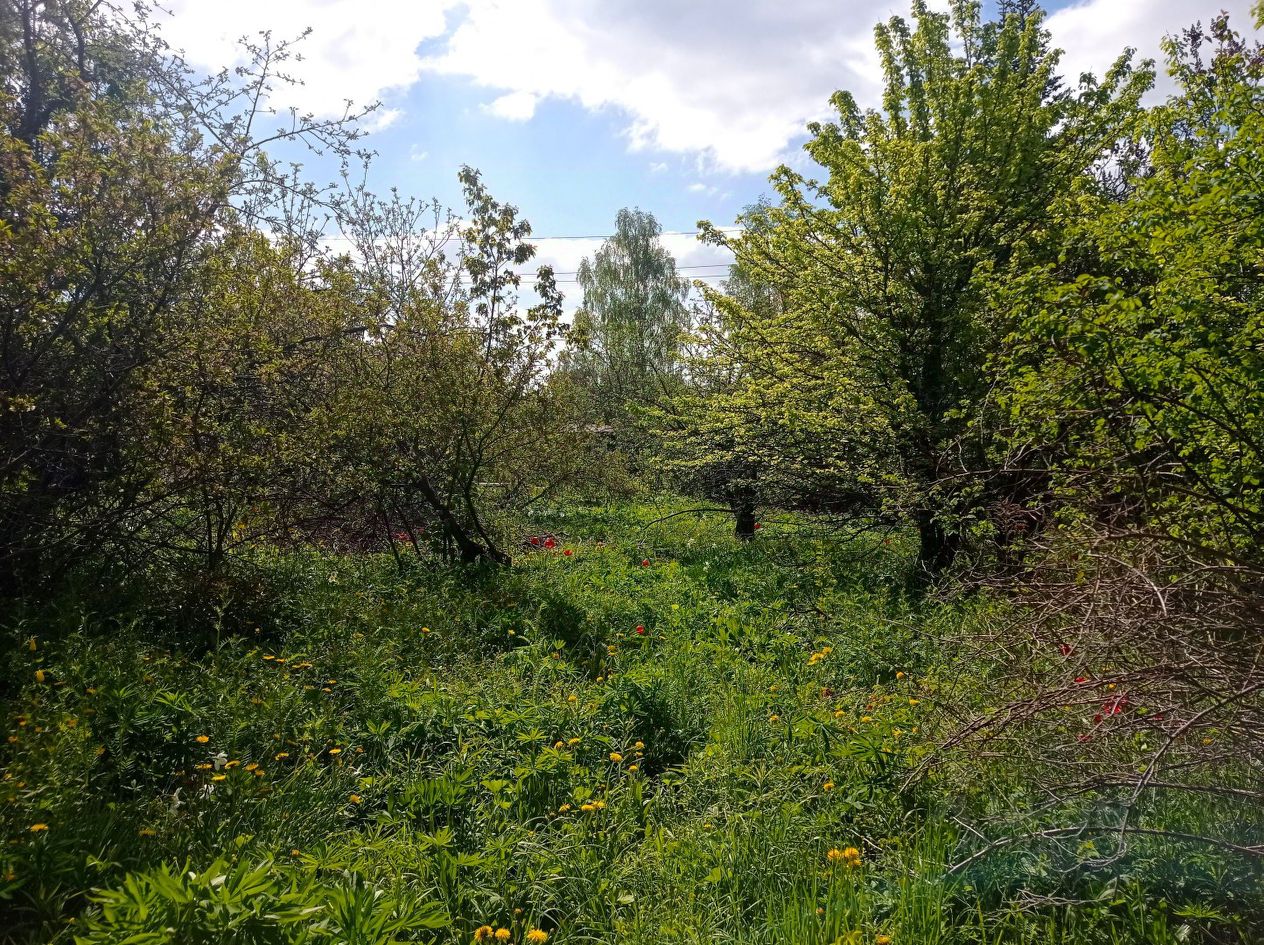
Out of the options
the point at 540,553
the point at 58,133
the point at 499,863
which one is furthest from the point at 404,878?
the point at 540,553

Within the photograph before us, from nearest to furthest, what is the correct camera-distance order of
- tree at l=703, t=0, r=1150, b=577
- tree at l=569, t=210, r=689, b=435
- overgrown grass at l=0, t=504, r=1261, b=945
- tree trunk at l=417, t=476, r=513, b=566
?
overgrown grass at l=0, t=504, r=1261, b=945 → tree at l=703, t=0, r=1150, b=577 → tree trunk at l=417, t=476, r=513, b=566 → tree at l=569, t=210, r=689, b=435

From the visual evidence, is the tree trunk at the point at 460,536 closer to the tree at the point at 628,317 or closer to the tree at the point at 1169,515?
the tree at the point at 1169,515

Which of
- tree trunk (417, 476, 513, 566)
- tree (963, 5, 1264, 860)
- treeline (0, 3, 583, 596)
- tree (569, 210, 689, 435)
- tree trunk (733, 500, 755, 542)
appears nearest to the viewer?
tree (963, 5, 1264, 860)

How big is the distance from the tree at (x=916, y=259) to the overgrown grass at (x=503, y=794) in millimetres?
2240

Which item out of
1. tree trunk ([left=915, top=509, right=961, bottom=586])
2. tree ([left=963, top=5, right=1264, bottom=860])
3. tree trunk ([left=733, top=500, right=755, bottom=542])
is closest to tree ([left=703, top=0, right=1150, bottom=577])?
tree trunk ([left=915, top=509, right=961, bottom=586])

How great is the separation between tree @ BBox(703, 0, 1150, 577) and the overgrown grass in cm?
224

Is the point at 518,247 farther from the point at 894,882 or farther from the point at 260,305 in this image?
the point at 894,882

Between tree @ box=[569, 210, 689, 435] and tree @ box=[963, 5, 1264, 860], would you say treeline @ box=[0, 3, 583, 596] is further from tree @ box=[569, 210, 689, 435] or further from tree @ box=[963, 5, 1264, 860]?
tree @ box=[569, 210, 689, 435]

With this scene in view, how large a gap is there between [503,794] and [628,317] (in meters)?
23.2

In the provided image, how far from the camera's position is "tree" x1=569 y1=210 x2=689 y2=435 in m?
17.9

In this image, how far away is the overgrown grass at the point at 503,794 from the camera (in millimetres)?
2230

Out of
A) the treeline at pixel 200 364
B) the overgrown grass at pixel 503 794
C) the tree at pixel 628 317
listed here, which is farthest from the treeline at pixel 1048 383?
the tree at pixel 628 317

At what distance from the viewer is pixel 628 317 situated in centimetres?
2522

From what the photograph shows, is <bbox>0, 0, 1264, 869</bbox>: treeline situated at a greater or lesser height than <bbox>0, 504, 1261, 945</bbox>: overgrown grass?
greater
